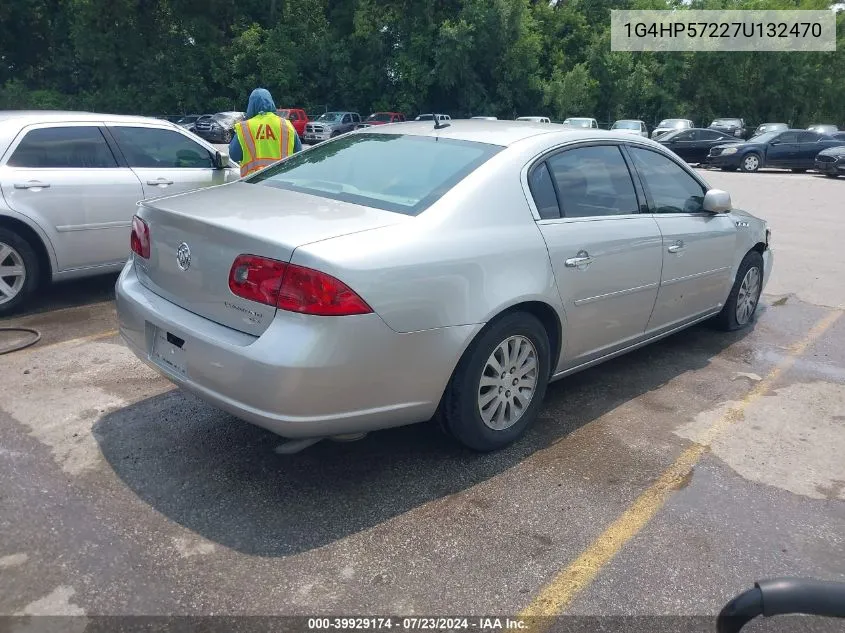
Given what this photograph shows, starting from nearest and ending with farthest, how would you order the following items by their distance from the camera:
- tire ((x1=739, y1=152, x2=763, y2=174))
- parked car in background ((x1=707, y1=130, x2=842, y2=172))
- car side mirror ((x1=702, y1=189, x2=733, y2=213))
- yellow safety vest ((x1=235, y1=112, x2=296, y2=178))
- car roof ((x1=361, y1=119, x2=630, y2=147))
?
car roof ((x1=361, y1=119, x2=630, y2=147)) → car side mirror ((x1=702, y1=189, x2=733, y2=213)) → yellow safety vest ((x1=235, y1=112, x2=296, y2=178)) → parked car in background ((x1=707, y1=130, x2=842, y2=172)) → tire ((x1=739, y1=152, x2=763, y2=174))

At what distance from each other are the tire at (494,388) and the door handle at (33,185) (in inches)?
158

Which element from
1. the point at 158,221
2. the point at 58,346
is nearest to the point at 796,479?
the point at 158,221

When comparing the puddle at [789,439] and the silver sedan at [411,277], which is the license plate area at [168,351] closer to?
the silver sedan at [411,277]

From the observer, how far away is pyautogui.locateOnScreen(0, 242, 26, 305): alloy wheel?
18.8 feet

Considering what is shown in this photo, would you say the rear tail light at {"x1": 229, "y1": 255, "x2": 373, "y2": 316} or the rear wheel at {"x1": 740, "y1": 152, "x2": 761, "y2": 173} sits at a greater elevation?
the rear tail light at {"x1": 229, "y1": 255, "x2": 373, "y2": 316}

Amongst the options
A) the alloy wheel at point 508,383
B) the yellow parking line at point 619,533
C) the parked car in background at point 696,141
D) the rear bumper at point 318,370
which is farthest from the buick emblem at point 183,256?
the parked car in background at point 696,141

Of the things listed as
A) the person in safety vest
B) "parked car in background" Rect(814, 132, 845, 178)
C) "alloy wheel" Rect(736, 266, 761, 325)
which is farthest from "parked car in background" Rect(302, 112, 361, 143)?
"alloy wheel" Rect(736, 266, 761, 325)

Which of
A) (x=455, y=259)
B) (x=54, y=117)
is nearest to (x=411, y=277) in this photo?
(x=455, y=259)

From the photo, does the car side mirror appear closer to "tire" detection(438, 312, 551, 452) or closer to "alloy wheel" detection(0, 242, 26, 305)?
"tire" detection(438, 312, 551, 452)

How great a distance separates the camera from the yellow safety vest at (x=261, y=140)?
20.8 feet

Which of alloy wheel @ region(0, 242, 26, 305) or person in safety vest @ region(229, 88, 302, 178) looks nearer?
alloy wheel @ region(0, 242, 26, 305)

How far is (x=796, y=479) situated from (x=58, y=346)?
4.61 meters

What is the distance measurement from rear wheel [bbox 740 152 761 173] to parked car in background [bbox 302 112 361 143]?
54.7 ft

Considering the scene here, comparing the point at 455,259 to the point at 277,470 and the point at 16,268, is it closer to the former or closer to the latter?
the point at 277,470
